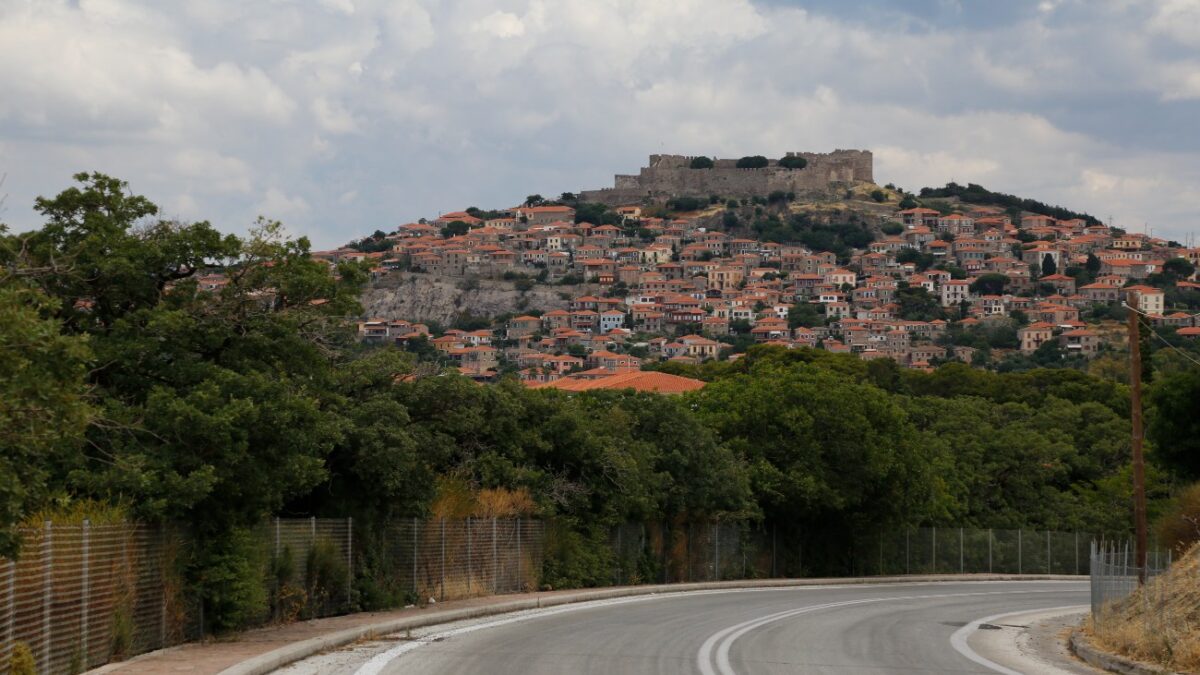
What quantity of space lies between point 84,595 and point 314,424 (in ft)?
14.6

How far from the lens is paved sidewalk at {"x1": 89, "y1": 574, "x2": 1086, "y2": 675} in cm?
1471

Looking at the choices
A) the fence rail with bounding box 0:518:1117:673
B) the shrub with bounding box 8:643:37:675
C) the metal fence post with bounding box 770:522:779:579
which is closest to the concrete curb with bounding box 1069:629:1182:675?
the fence rail with bounding box 0:518:1117:673

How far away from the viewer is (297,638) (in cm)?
1800

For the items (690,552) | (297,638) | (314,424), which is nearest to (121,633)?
(297,638)

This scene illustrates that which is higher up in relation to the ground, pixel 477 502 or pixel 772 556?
pixel 477 502

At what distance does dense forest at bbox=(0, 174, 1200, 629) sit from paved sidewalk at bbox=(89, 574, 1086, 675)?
3.92 feet

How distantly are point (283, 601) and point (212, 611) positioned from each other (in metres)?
2.42

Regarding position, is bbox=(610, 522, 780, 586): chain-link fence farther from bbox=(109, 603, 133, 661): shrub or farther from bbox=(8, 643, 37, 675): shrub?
bbox=(8, 643, 37, 675): shrub

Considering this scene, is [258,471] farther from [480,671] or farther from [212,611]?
[480,671]

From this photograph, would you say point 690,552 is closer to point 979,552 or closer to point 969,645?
point 969,645

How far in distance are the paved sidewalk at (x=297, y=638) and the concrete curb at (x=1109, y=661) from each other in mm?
9149

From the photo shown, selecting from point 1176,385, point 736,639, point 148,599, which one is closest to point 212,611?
point 148,599

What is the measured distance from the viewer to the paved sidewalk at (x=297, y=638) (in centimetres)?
1471

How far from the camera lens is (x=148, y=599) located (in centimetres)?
1623
